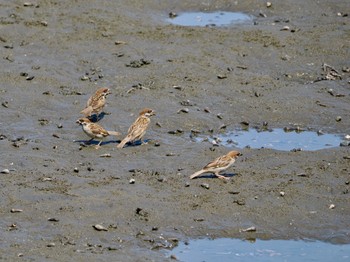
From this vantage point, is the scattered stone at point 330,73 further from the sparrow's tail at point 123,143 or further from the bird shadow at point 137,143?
the sparrow's tail at point 123,143

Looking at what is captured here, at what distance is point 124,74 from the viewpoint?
2003 cm

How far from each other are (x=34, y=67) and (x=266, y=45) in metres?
4.78

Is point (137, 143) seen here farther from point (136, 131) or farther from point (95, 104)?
point (95, 104)

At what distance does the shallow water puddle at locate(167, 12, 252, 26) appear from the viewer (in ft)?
75.6

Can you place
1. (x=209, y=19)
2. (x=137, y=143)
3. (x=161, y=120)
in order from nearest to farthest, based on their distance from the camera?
(x=137, y=143) → (x=161, y=120) → (x=209, y=19)

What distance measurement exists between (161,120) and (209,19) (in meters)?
5.79

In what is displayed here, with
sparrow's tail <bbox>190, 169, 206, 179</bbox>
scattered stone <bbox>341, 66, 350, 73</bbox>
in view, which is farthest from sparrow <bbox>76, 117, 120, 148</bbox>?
scattered stone <bbox>341, 66, 350, 73</bbox>

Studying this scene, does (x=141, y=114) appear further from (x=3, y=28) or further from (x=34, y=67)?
(x=3, y=28)

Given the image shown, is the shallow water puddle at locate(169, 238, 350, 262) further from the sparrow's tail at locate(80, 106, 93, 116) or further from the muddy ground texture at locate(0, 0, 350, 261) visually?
the sparrow's tail at locate(80, 106, 93, 116)

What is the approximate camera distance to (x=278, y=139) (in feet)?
58.3

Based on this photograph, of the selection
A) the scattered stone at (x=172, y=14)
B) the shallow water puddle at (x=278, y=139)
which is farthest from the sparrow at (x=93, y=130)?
the scattered stone at (x=172, y=14)

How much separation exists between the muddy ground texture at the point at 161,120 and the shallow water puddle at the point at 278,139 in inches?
12.7

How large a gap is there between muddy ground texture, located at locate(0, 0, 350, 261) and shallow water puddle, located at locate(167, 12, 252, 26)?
0.29m

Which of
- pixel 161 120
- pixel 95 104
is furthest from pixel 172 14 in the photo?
pixel 95 104
